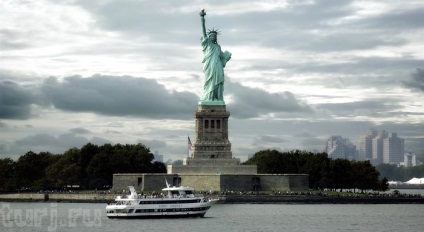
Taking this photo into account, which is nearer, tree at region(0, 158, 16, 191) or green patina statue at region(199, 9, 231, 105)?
green patina statue at region(199, 9, 231, 105)

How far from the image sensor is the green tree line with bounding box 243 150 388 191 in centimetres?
13588

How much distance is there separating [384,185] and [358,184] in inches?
270

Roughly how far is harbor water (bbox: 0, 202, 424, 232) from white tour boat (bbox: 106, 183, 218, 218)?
909 millimetres

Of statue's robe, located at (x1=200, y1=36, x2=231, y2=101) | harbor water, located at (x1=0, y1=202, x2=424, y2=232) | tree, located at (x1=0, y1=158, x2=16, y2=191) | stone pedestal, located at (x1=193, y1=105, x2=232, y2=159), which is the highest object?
statue's robe, located at (x1=200, y1=36, x2=231, y2=101)

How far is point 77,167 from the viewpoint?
5379 inches

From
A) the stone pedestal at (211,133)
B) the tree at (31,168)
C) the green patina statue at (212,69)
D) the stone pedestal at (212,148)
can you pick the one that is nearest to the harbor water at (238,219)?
the stone pedestal at (212,148)

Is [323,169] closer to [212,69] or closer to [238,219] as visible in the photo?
[212,69]

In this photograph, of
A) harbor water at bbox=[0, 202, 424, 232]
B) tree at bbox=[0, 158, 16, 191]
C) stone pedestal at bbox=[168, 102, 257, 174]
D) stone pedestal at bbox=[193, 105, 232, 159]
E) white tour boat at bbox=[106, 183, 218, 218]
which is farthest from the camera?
tree at bbox=[0, 158, 16, 191]

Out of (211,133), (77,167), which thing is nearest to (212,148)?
(211,133)

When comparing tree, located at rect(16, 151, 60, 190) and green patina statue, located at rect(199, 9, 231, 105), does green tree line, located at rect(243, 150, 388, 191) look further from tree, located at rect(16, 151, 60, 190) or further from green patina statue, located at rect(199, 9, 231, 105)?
tree, located at rect(16, 151, 60, 190)

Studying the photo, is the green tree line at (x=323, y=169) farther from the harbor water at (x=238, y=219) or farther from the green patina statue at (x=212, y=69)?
the harbor water at (x=238, y=219)

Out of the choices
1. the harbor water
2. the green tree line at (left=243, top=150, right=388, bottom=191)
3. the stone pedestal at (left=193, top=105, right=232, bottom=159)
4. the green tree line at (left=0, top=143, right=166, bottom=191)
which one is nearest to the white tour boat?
the harbor water

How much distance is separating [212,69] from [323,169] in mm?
20316

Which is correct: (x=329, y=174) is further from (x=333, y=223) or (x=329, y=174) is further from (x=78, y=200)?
(x=333, y=223)
